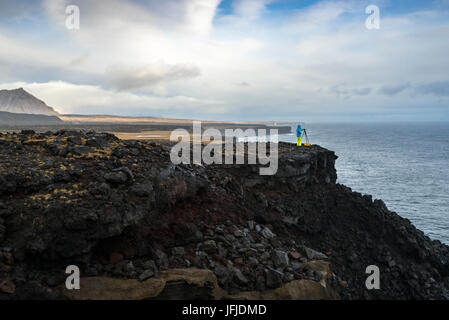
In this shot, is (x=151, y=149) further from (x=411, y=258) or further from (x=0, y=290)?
(x=411, y=258)

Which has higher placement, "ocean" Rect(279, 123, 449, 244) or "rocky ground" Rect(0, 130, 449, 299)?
"rocky ground" Rect(0, 130, 449, 299)

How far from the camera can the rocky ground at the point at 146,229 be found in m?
10.1

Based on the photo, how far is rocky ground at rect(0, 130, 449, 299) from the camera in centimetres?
A: 1013

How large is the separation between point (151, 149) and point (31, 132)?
6.64 metres

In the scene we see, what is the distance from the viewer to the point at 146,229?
1239 centimetres

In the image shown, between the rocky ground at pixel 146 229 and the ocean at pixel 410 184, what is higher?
the rocky ground at pixel 146 229

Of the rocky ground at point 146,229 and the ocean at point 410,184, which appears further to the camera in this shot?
the ocean at point 410,184

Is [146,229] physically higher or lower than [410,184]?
higher

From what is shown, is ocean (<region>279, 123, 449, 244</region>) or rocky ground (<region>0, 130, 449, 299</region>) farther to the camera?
ocean (<region>279, 123, 449, 244</region>)

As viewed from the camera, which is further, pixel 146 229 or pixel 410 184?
pixel 410 184

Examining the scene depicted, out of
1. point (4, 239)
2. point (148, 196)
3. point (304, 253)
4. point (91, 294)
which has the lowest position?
point (304, 253)

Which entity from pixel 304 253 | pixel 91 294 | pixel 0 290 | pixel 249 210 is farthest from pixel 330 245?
pixel 0 290

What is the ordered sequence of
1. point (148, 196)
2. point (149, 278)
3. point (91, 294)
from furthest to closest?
point (148, 196), point (149, 278), point (91, 294)

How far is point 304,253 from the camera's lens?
1609 cm
